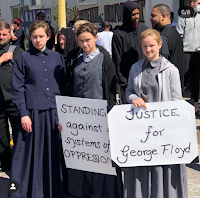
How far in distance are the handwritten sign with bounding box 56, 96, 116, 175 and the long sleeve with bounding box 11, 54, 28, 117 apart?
1.14ft

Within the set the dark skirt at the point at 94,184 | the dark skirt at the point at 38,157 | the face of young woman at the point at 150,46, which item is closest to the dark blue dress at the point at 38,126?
the dark skirt at the point at 38,157

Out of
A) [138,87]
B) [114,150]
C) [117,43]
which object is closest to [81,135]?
[114,150]

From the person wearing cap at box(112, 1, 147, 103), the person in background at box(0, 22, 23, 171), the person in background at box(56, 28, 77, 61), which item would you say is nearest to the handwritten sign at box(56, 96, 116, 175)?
the person wearing cap at box(112, 1, 147, 103)

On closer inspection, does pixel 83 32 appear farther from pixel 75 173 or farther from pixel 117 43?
pixel 75 173

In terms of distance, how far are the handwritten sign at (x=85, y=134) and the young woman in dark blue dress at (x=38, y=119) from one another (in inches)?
7.3

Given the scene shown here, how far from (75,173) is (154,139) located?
1.10 meters

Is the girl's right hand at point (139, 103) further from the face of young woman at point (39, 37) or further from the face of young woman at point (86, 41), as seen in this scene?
the face of young woman at point (39, 37)

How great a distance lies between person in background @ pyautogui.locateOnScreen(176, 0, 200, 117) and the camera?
23.5 ft

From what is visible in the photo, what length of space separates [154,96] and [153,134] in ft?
1.03

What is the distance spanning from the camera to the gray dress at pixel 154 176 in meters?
3.45

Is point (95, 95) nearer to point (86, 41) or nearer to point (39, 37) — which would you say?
point (86, 41)

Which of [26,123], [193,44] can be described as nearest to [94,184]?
[26,123]

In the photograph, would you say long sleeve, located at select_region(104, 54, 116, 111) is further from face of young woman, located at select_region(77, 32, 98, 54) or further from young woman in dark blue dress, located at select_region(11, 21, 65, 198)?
young woman in dark blue dress, located at select_region(11, 21, 65, 198)

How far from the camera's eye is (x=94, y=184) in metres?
4.09
